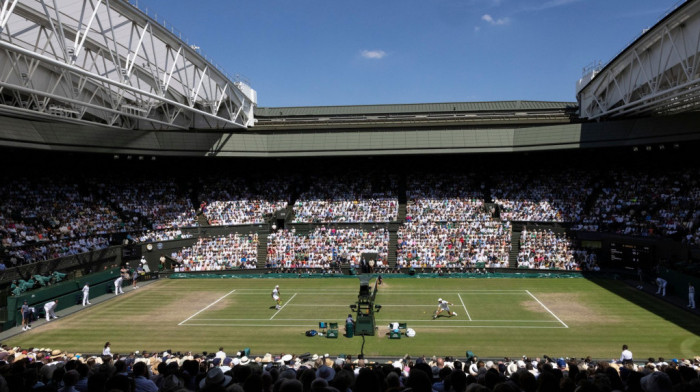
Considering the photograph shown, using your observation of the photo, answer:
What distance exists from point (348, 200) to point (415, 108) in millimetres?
15401

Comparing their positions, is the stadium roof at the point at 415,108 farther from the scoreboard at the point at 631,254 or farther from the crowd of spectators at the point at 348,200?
the scoreboard at the point at 631,254

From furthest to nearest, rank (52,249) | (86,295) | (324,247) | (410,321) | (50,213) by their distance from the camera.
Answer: (324,247) → (50,213) → (52,249) → (86,295) → (410,321)

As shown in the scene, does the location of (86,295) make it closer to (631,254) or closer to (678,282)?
(678,282)

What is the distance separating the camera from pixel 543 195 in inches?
1731

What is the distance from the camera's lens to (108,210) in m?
41.8

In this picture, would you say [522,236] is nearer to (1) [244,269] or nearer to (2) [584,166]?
(2) [584,166]

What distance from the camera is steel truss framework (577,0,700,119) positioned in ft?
75.5

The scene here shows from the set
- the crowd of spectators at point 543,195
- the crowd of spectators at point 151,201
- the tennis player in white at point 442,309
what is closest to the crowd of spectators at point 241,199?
the crowd of spectators at point 151,201

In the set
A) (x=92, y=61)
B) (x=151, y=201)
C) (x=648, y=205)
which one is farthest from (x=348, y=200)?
(x=648, y=205)

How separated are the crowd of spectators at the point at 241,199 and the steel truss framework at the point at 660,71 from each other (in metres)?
30.6

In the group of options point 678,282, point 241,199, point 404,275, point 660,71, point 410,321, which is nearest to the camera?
point 410,321

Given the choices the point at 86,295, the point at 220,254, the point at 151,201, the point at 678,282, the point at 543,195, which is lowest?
the point at 86,295

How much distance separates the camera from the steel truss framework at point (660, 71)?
23.0m

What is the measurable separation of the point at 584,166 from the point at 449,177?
13.3 meters
